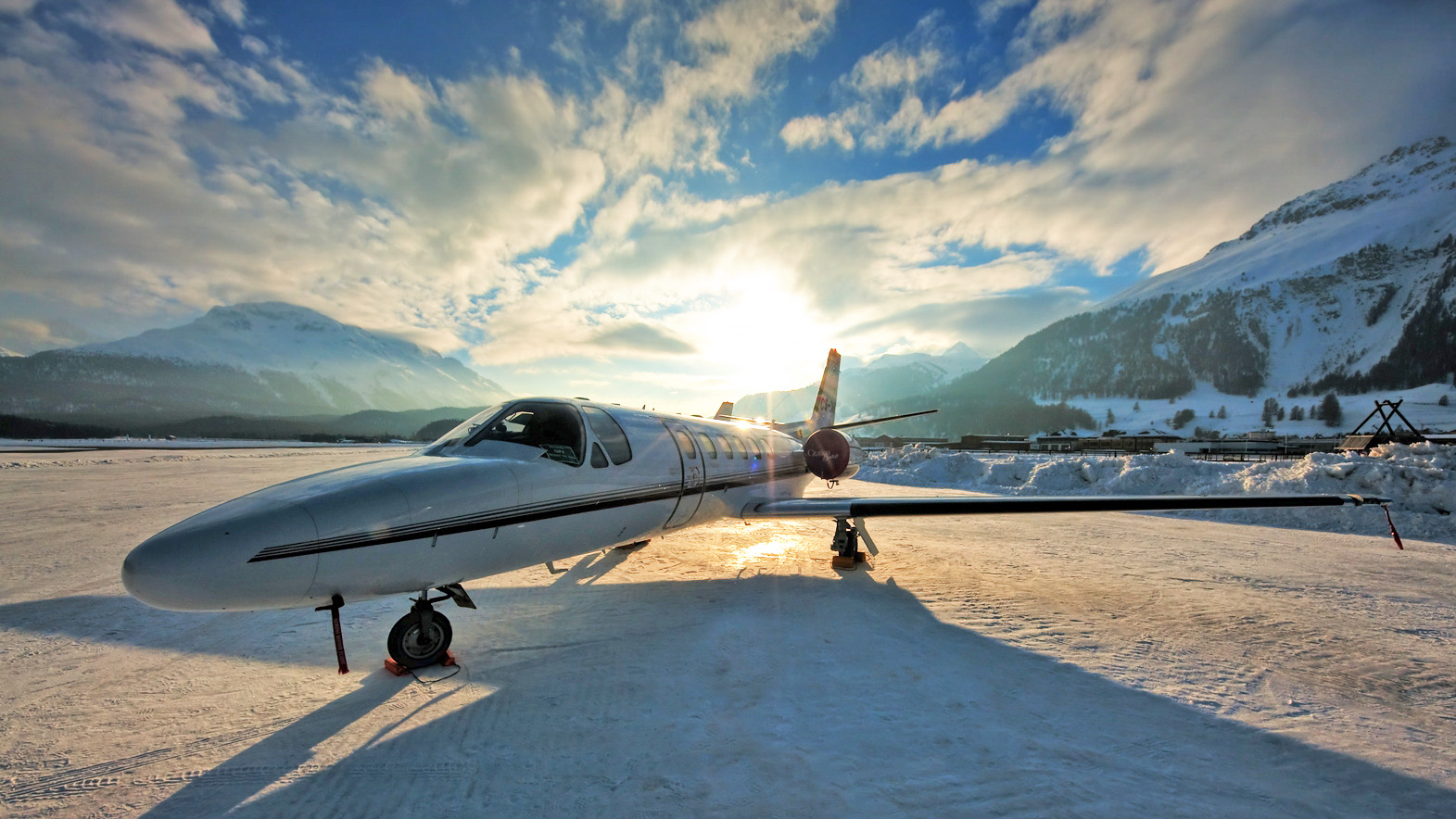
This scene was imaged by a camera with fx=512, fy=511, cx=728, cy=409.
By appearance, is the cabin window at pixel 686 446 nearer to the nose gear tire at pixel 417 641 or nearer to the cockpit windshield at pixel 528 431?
the cockpit windshield at pixel 528 431

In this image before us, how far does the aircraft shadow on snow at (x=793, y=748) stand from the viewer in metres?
3.18

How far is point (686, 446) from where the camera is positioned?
808cm

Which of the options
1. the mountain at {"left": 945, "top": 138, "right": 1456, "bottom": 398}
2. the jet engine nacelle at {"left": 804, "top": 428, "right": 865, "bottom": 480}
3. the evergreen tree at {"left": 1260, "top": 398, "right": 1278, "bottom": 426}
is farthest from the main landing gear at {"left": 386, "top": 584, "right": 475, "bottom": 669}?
the mountain at {"left": 945, "top": 138, "right": 1456, "bottom": 398}

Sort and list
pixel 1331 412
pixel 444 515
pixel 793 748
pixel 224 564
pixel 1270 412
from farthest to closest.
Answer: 1. pixel 1270 412
2. pixel 1331 412
3. pixel 444 515
4. pixel 793 748
5. pixel 224 564

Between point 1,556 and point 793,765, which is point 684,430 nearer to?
point 793,765

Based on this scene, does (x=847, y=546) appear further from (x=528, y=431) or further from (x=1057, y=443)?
(x=1057, y=443)

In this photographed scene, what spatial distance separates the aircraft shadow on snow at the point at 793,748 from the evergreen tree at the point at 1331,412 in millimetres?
161862

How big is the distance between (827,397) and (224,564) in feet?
48.9

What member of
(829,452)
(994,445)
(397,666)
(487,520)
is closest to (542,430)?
(487,520)

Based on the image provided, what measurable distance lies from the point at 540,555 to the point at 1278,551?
13535 mm

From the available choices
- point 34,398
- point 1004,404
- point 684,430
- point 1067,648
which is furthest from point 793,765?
point 34,398

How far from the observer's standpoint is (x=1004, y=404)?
162 m

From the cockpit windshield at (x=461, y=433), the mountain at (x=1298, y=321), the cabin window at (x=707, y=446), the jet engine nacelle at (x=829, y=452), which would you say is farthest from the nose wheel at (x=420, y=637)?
the mountain at (x=1298, y=321)

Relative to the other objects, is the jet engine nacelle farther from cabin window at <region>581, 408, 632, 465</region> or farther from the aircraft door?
cabin window at <region>581, 408, 632, 465</region>
